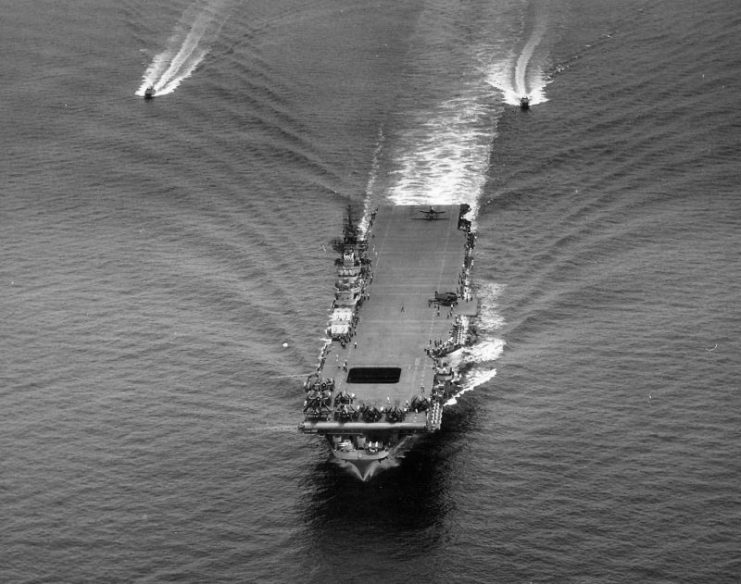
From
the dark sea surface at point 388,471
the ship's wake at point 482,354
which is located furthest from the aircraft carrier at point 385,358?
the dark sea surface at point 388,471

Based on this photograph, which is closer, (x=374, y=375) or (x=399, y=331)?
(x=374, y=375)

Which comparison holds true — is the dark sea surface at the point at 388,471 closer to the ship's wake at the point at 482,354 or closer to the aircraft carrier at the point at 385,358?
the ship's wake at the point at 482,354

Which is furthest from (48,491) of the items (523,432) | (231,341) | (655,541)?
(655,541)

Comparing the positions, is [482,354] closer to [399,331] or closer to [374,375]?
[399,331]

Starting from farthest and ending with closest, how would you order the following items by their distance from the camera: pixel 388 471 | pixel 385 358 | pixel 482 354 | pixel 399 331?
pixel 399 331
pixel 482 354
pixel 385 358
pixel 388 471

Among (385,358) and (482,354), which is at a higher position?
(482,354)

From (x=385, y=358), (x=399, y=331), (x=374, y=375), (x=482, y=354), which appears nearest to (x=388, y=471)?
(x=374, y=375)

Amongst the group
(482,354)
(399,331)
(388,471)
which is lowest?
(388,471)

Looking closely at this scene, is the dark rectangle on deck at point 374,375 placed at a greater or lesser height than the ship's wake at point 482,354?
lesser

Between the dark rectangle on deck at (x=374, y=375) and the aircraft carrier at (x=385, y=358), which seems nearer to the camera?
the aircraft carrier at (x=385, y=358)
